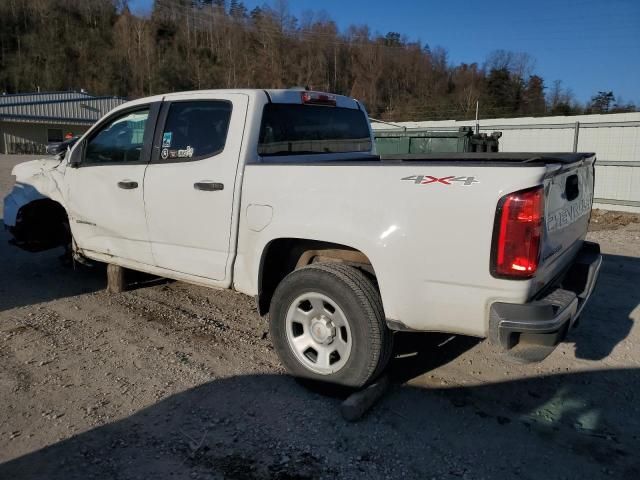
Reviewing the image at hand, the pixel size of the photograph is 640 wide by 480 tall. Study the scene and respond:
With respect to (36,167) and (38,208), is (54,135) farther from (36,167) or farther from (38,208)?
(36,167)

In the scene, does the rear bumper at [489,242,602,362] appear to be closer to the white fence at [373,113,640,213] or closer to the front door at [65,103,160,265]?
the front door at [65,103,160,265]

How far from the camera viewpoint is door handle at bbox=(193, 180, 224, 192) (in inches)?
152

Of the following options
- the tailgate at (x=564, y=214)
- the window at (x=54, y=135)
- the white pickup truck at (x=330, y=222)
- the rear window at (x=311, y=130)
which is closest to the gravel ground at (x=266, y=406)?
the white pickup truck at (x=330, y=222)

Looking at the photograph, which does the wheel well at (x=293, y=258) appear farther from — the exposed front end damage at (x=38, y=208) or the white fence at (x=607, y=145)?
the white fence at (x=607, y=145)

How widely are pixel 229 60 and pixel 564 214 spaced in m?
90.1

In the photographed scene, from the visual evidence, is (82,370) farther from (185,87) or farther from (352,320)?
(185,87)

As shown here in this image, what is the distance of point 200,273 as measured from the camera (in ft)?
13.7

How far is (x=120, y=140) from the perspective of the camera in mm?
4867

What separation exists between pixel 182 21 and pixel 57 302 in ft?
343

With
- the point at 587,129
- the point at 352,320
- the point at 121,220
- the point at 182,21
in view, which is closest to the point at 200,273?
the point at 121,220

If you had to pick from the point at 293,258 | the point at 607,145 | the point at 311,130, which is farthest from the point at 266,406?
the point at 607,145

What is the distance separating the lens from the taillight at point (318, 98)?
14.8ft

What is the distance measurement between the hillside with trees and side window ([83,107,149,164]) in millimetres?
27398

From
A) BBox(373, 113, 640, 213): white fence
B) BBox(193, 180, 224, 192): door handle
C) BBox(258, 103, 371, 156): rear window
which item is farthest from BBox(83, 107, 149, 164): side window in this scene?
BBox(373, 113, 640, 213): white fence
